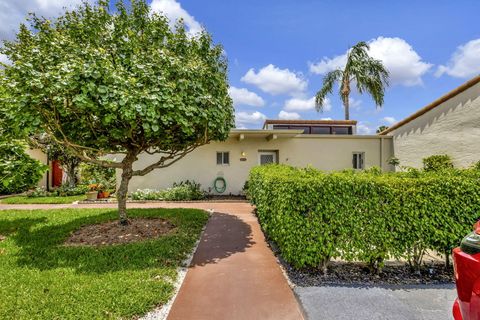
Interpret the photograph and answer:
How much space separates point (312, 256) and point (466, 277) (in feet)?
6.43

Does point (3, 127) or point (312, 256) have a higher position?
point (3, 127)

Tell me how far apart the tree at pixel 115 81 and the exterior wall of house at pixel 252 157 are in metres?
5.30

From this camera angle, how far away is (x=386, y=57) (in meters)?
17.3

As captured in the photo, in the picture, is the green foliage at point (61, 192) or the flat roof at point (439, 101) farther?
the green foliage at point (61, 192)

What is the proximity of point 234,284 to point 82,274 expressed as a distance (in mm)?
2309

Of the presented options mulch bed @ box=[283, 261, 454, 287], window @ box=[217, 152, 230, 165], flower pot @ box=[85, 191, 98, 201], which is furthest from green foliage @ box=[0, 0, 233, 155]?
window @ box=[217, 152, 230, 165]

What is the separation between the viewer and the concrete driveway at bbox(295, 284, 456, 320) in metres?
2.71

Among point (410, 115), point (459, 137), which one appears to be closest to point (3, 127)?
point (459, 137)

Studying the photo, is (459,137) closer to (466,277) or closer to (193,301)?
(466,277)

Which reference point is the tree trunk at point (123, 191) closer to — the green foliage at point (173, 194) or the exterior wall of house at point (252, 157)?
the green foliage at point (173, 194)

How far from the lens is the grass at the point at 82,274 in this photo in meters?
2.79

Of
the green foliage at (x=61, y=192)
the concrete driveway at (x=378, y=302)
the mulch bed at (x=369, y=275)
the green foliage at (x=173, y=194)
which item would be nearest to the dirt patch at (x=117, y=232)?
the mulch bed at (x=369, y=275)

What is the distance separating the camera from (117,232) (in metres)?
5.77

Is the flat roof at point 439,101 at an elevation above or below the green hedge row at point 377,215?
above
